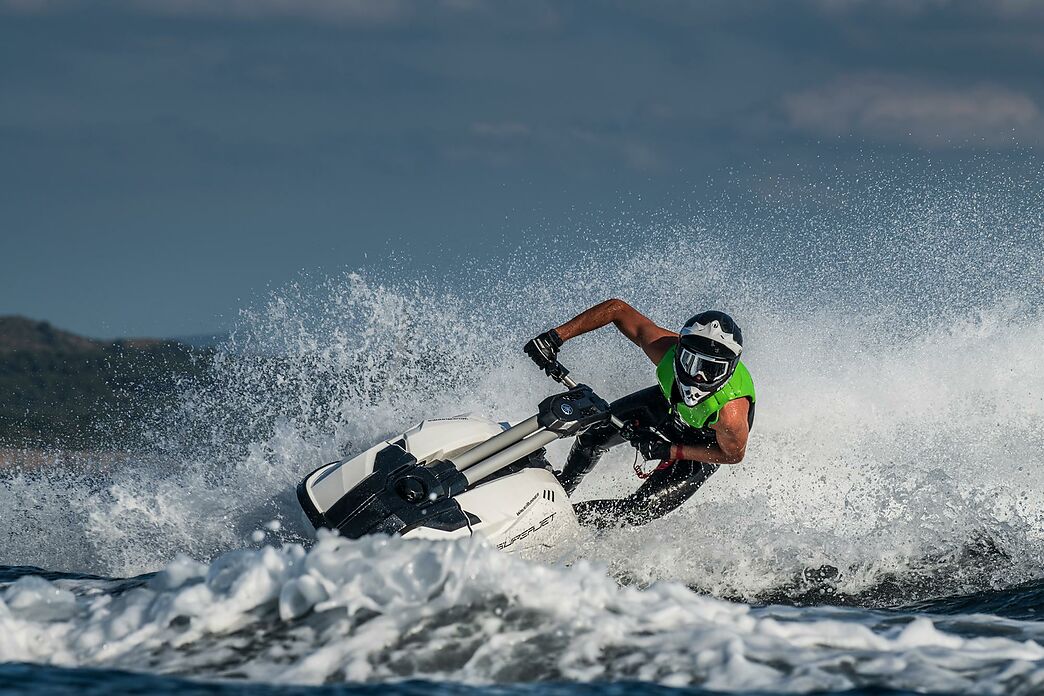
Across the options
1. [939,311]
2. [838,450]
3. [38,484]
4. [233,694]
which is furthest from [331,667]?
[939,311]

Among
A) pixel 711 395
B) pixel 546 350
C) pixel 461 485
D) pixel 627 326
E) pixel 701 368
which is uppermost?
pixel 627 326

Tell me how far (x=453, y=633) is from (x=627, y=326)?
4.37 meters

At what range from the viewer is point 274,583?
212 inches

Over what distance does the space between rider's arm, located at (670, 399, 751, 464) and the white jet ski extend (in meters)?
0.57

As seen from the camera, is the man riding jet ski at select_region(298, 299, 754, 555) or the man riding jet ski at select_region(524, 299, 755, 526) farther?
the man riding jet ski at select_region(524, 299, 755, 526)

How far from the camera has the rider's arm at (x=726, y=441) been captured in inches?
322

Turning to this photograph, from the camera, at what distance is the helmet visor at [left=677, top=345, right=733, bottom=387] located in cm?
805

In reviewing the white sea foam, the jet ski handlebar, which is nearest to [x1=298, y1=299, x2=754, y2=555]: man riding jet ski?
the jet ski handlebar

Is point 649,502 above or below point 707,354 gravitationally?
below

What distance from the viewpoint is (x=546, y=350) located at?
27.3 feet

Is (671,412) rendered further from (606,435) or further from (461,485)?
(461,485)

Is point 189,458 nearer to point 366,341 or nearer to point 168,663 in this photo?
point 366,341

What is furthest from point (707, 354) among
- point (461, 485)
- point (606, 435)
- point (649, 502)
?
point (461, 485)

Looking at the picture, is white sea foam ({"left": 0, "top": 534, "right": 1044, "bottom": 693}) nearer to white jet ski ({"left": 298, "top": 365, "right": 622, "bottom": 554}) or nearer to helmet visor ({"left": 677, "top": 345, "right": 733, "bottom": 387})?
white jet ski ({"left": 298, "top": 365, "right": 622, "bottom": 554})
